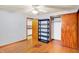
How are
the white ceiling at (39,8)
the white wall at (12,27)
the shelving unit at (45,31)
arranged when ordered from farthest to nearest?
the shelving unit at (45,31) < the white wall at (12,27) < the white ceiling at (39,8)

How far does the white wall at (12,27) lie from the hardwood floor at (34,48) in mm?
111

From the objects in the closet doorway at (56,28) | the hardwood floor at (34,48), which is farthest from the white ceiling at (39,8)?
the hardwood floor at (34,48)

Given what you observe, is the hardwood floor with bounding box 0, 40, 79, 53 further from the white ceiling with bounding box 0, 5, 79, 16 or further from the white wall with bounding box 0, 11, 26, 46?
the white ceiling with bounding box 0, 5, 79, 16

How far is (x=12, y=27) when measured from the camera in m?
1.50

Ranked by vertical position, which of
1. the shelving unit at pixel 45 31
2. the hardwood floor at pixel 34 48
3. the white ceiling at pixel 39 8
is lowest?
the hardwood floor at pixel 34 48

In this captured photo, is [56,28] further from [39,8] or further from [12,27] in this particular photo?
[12,27]

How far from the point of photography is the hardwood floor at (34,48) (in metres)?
1.33

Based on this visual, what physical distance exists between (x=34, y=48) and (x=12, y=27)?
0.59 m

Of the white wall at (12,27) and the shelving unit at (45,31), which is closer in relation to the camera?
the white wall at (12,27)

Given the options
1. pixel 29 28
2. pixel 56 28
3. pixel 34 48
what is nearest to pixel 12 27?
pixel 29 28

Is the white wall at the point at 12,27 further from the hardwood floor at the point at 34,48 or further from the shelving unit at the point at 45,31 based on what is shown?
the shelving unit at the point at 45,31
